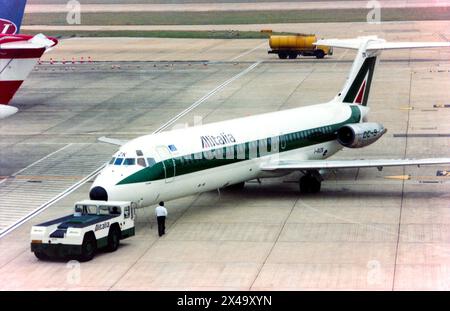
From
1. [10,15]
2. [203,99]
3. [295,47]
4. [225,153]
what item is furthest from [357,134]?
[295,47]

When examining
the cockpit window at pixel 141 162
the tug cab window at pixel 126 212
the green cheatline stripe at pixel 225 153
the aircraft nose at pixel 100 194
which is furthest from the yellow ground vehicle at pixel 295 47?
the tug cab window at pixel 126 212

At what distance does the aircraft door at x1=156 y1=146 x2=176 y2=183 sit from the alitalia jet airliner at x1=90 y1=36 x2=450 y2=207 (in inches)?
1.4

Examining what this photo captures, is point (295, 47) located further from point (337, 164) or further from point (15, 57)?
point (337, 164)

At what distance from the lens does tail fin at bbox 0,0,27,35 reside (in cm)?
5416

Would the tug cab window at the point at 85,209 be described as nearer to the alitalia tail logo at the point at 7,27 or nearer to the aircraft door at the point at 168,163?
the aircraft door at the point at 168,163

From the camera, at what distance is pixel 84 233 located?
34.2m

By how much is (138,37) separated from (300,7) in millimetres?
38580

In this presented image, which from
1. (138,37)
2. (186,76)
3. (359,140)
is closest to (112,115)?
(186,76)

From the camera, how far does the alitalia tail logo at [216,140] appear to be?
41.2 meters

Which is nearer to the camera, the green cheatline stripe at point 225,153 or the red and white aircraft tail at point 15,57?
the green cheatline stripe at point 225,153

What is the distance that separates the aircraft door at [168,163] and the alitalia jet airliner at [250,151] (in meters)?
0.04

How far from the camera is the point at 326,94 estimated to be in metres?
70.9

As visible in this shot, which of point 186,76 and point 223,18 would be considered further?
point 223,18
